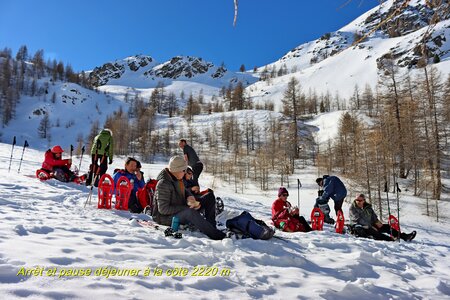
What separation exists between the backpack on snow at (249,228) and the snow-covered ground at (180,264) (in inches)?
12.4

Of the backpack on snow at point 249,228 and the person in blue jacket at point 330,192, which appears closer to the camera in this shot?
the backpack on snow at point 249,228

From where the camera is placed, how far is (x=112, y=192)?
6070 mm

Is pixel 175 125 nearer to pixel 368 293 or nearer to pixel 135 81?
pixel 368 293

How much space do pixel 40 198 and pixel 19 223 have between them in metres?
2.69

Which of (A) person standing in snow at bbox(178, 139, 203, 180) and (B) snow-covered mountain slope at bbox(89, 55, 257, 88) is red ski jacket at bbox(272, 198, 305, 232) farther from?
(B) snow-covered mountain slope at bbox(89, 55, 257, 88)

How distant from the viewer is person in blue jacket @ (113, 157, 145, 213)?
621cm

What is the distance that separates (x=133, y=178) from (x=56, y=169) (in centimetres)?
384

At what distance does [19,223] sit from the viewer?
3822 mm

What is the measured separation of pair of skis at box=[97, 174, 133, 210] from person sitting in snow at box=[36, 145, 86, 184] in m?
3.68

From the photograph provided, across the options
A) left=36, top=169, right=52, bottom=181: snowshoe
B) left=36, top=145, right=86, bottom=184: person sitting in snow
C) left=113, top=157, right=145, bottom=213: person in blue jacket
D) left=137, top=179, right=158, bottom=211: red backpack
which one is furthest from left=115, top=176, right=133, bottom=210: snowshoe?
left=36, top=169, right=52, bottom=181: snowshoe

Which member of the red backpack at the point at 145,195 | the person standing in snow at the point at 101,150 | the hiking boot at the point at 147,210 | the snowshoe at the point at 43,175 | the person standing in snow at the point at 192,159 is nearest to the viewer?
the hiking boot at the point at 147,210

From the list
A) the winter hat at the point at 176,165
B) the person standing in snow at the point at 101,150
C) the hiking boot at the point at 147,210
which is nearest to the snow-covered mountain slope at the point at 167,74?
the person standing in snow at the point at 101,150

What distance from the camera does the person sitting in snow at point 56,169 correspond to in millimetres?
8965

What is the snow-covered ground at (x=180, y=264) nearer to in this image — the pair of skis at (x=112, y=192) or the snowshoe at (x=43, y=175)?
the pair of skis at (x=112, y=192)
